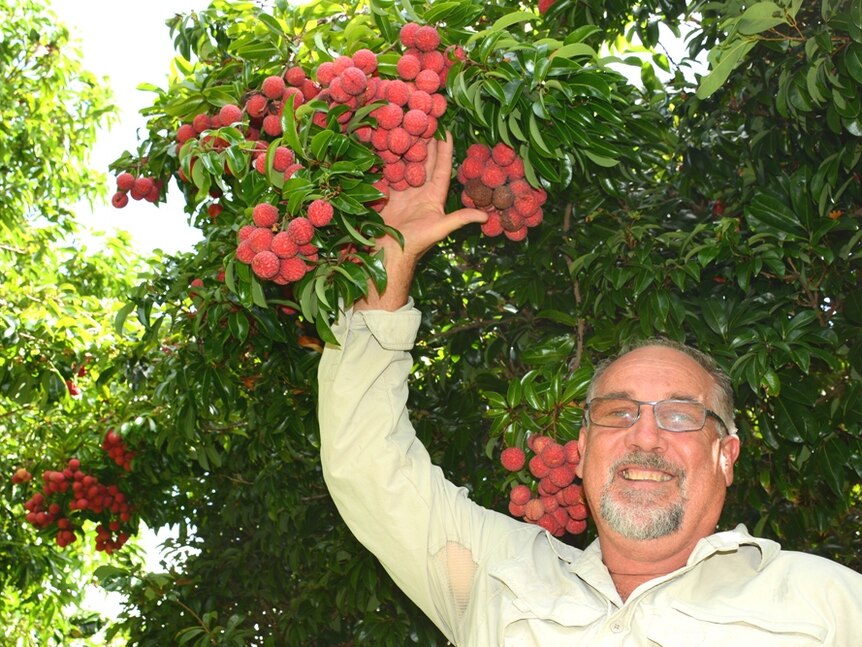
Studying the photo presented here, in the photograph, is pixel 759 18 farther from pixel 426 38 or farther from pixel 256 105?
pixel 256 105

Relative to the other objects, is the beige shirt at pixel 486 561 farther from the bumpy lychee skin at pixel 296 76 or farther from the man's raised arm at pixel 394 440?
the bumpy lychee skin at pixel 296 76

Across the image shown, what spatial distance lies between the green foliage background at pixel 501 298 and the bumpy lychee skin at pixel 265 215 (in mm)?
69

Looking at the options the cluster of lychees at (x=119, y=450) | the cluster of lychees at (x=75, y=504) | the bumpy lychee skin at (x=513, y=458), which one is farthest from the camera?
the cluster of lychees at (x=75, y=504)

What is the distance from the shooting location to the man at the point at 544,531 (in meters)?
1.82

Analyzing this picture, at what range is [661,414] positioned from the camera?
78.0 inches

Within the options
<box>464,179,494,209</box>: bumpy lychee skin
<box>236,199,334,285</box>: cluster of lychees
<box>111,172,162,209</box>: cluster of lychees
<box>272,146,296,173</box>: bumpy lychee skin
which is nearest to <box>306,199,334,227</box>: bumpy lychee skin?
<box>236,199,334,285</box>: cluster of lychees

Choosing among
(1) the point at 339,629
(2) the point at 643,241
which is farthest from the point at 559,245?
(1) the point at 339,629

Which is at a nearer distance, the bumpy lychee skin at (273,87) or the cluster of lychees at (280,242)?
the cluster of lychees at (280,242)

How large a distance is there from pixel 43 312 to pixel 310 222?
3.63m

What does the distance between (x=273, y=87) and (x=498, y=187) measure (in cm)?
48

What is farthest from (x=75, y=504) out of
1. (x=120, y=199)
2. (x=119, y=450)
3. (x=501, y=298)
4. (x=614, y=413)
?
(x=614, y=413)

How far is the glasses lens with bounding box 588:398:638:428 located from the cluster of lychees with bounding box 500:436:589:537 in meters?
0.19

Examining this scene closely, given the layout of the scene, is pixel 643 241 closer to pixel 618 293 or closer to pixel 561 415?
pixel 618 293

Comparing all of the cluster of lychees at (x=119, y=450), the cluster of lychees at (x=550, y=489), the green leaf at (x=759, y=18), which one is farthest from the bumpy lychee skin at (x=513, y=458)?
the cluster of lychees at (x=119, y=450)
